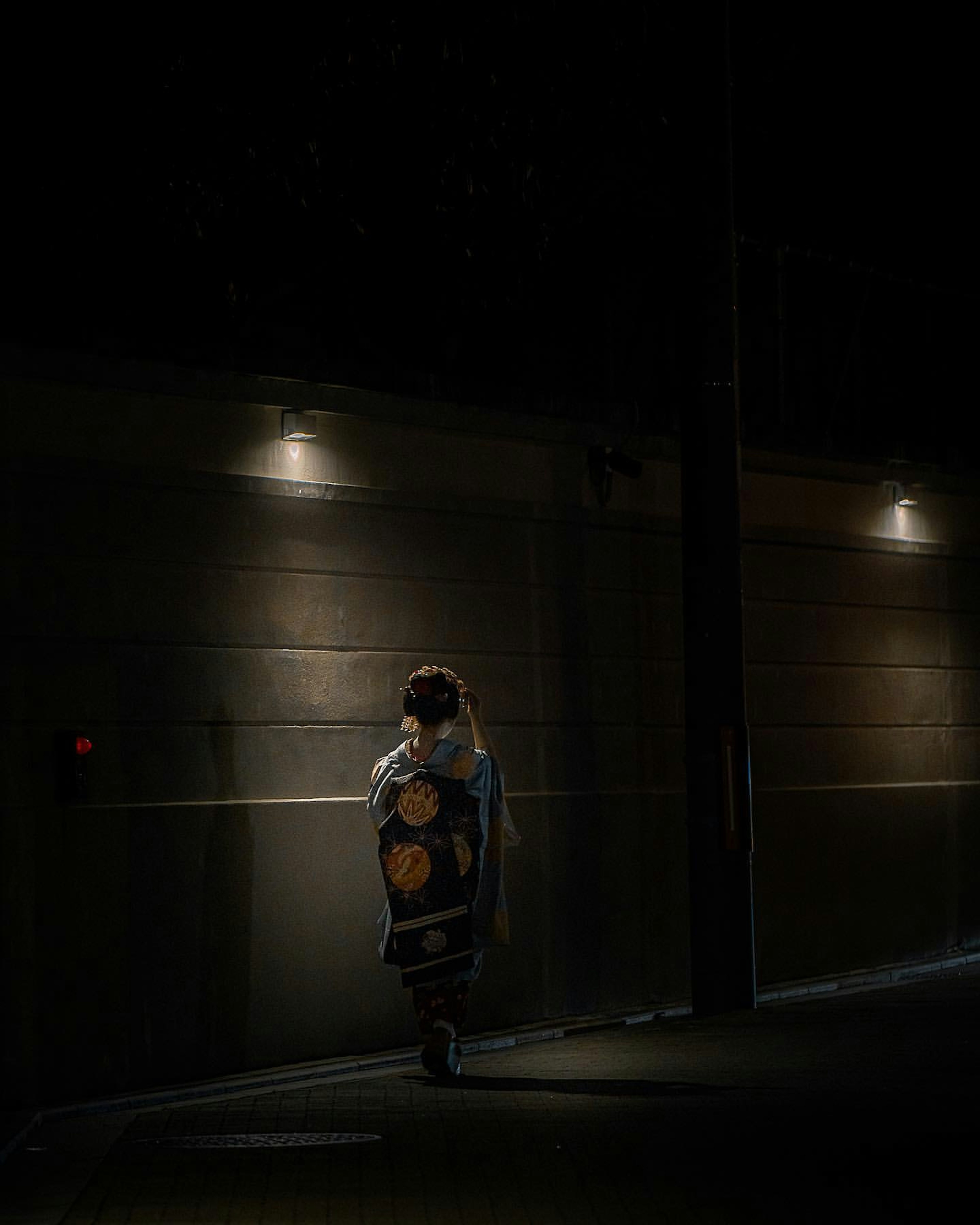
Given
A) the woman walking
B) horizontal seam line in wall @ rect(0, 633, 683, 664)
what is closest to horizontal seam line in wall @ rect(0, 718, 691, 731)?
horizontal seam line in wall @ rect(0, 633, 683, 664)

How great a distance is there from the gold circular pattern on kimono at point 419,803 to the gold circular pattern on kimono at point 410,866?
0.13m

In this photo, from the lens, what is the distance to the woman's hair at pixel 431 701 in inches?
402

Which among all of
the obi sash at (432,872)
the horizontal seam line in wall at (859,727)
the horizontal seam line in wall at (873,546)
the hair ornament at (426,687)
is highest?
the horizontal seam line in wall at (873,546)

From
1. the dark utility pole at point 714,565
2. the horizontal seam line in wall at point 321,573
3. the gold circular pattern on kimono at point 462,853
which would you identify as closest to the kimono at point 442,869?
the gold circular pattern on kimono at point 462,853

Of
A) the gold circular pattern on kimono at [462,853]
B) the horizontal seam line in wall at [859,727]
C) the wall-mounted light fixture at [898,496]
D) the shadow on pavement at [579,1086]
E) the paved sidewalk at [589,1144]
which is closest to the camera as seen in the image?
Answer: the paved sidewalk at [589,1144]

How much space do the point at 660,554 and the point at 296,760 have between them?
11.7ft

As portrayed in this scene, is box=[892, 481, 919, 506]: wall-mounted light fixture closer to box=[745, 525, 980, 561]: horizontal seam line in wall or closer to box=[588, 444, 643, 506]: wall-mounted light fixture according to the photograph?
box=[745, 525, 980, 561]: horizontal seam line in wall

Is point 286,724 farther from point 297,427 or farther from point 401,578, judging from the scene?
point 297,427

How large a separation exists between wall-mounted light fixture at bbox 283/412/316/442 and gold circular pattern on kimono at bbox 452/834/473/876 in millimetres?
2492

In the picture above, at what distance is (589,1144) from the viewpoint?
795cm

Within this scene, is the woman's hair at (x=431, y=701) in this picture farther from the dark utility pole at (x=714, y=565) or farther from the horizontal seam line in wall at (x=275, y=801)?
the dark utility pole at (x=714, y=565)

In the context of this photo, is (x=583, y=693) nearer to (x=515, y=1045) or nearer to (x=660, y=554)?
(x=660, y=554)

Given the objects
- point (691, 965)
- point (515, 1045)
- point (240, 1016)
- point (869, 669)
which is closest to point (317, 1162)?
point (240, 1016)

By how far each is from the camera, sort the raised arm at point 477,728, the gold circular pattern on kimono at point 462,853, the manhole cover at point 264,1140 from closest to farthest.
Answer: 1. the manhole cover at point 264,1140
2. the gold circular pattern on kimono at point 462,853
3. the raised arm at point 477,728
